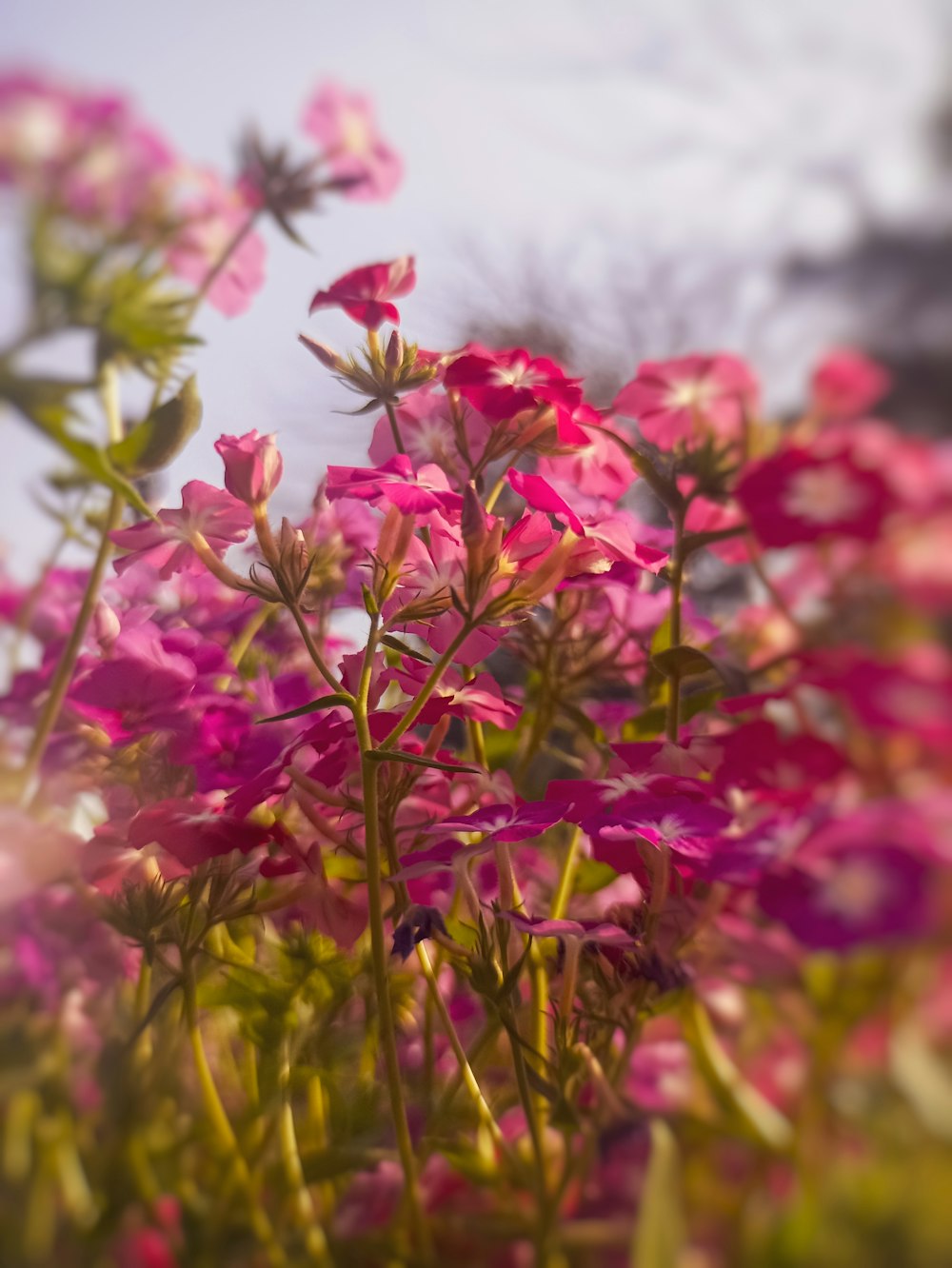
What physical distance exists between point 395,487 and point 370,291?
0.09 meters

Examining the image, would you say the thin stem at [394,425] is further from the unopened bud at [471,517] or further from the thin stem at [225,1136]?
the thin stem at [225,1136]

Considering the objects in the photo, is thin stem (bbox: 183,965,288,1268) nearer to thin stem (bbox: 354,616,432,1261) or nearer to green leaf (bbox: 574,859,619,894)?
thin stem (bbox: 354,616,432,1261)

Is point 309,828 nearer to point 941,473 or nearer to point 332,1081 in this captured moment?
point 332,1081

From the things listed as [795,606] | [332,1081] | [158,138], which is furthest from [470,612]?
[158,138]

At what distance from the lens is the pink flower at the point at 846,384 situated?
242 mm

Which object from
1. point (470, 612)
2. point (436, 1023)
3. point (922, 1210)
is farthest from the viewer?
point (436, 1023)

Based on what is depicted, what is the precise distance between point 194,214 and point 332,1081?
44cm

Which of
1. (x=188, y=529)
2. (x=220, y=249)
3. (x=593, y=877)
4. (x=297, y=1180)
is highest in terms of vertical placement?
(x=220, y=249)

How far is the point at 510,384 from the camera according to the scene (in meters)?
0.33

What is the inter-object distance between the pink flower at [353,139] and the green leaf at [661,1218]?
50cm

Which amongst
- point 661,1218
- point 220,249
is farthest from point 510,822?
point 220,249

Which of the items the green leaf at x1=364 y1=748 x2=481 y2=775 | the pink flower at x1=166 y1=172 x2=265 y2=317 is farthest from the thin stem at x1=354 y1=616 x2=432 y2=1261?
the pink flower at x1=166 y1=172 x2=265 y2=317

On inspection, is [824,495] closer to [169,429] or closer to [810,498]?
[810,498]

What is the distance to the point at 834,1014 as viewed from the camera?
0.77 ft
